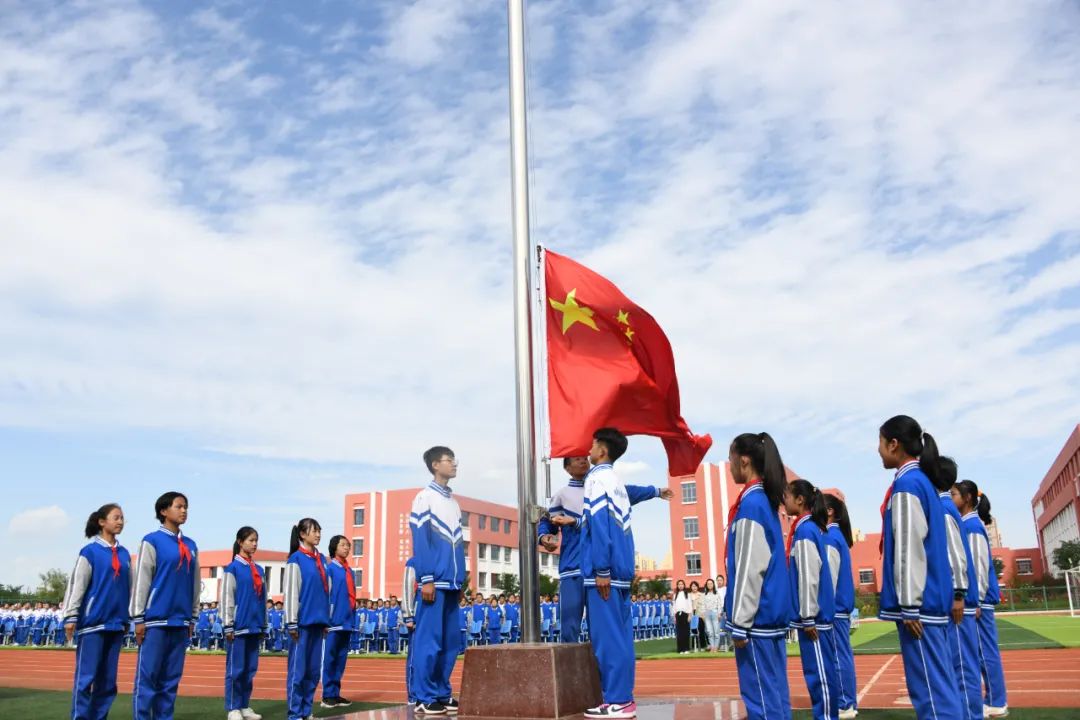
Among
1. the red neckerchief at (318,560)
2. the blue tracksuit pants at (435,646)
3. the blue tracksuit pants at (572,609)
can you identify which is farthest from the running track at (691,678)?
the blue tracksuit pants at (435,646)

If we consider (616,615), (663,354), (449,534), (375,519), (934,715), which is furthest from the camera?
(375,519)

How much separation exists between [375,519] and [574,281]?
2048 inches

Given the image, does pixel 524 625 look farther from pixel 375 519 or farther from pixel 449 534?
pixel 375 519

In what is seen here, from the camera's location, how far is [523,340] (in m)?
6.30

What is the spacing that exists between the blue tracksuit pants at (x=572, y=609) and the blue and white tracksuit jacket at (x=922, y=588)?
2.36 meters

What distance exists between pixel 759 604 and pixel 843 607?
9.12 ft

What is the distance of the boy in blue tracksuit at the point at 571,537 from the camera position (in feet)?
21.4

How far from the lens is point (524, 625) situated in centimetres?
583

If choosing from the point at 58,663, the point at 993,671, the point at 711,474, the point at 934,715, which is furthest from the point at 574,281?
the point at 711,474

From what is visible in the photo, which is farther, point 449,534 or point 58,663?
point 58,663

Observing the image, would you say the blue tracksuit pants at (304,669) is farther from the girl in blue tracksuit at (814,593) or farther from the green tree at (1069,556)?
the green tree at (1069,556)

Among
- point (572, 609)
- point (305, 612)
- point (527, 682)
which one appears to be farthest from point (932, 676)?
point (305, 612)

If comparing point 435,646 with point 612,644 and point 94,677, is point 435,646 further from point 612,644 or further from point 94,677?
point 94,677

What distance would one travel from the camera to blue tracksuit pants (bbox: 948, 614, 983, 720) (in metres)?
5.46
